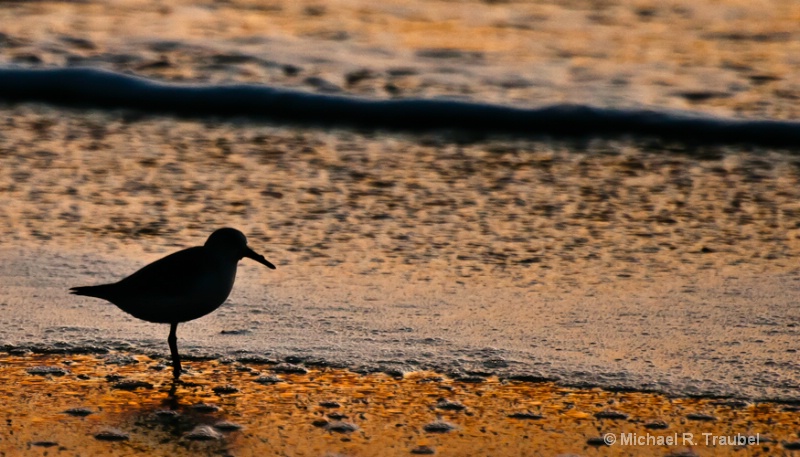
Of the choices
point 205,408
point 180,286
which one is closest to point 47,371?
point 180,286

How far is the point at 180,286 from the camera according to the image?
357 centimetres

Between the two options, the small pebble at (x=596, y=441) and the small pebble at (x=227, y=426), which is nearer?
the small pebble at (x=596, y=441)

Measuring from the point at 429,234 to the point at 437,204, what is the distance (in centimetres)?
46

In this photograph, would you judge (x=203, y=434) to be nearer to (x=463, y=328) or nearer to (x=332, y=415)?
(x=332, y=415)

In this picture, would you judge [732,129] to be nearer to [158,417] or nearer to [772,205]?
[772,205]

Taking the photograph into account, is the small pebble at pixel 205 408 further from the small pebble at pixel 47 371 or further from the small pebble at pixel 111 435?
the small pebble at pixel 47 371

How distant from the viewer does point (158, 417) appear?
10.5ft

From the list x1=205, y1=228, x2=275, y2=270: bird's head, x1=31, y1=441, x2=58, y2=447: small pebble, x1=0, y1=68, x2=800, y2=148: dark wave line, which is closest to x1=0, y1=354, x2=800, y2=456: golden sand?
x1=31, y1=441, x2=58, y2=447: small pebble

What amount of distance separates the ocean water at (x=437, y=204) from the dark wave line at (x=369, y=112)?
0.11 meters

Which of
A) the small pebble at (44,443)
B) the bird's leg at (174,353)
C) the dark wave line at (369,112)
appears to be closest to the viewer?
the small pebble at (44,443)

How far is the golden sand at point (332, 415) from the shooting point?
299 centimetres

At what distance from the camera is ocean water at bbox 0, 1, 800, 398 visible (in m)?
3.84

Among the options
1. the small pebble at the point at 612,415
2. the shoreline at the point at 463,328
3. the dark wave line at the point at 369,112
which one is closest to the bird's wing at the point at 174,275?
the shoreline at the point at 463,328

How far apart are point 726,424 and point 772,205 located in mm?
2482
